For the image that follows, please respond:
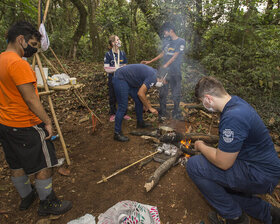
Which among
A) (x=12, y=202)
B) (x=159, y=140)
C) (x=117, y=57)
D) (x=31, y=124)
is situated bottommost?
(x=12, y=202)

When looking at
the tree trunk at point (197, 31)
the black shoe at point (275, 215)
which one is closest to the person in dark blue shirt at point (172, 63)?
the black shoe at point (275, 215)

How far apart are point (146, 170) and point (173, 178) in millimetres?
547

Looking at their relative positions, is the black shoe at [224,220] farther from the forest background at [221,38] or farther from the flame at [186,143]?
the forest background at [221,38]

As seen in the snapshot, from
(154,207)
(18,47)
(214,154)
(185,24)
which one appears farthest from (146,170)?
(185,24)

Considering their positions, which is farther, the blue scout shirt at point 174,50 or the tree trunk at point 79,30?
the tree trunk at point 79,30

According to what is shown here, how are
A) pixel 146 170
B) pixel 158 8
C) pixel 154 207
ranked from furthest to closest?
1. pixel 158 8
2. pixel 146 170
3. pixel 154 207

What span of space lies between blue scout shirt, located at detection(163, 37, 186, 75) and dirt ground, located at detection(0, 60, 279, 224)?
1830mm

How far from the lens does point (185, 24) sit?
8.30m

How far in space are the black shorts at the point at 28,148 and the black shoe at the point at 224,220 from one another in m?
2.35

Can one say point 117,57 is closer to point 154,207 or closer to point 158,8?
point 158,8

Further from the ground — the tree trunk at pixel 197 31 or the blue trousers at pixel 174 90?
the tree trunk at pixel 197 31

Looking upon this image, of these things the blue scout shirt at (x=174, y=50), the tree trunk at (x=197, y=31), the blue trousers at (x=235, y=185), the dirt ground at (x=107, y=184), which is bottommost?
the dirt ground at (x=107, y=184)

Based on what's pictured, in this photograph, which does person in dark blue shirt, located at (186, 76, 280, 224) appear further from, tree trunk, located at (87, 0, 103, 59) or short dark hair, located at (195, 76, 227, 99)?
tree trunk, located at (87, 0, 103, 59)

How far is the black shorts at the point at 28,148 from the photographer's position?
2.29m
